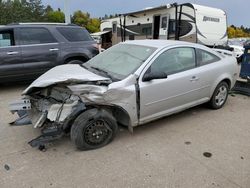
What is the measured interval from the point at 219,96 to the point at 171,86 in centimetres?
167

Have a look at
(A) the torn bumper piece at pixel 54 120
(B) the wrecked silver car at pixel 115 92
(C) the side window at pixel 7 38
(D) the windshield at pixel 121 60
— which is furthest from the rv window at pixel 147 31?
(A) the torn bumper piece at pixel 54 120

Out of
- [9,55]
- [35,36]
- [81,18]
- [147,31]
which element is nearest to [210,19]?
[147,31]

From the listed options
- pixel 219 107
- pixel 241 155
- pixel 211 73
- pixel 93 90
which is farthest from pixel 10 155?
pixel 219 107

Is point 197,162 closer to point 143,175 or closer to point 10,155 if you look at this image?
point 143,175

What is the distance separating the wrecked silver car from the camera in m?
3.16

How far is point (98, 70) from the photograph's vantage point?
12.8 ft

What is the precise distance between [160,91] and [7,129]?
8.86ft

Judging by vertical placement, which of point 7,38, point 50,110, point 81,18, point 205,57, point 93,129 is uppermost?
point 81,18

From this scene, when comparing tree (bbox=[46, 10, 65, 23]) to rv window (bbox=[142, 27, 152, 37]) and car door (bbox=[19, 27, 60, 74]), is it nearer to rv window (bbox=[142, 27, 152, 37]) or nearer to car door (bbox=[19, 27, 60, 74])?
rv window (bbox=[142, 27, 152, 37])

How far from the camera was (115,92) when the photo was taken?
10.6 feet

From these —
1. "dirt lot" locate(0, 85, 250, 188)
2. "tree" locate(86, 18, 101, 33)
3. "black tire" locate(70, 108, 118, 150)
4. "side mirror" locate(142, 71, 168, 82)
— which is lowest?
"dirt lot" locate(0, 85, 250, 188)

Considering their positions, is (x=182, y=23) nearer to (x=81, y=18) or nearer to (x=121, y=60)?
(x=121, y=60)

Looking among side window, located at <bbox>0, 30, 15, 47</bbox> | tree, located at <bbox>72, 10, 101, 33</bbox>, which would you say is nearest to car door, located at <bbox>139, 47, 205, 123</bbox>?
side window, located at <bbox>0, 30, 15, 47</bbox>

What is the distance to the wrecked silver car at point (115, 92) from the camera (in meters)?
3.16
